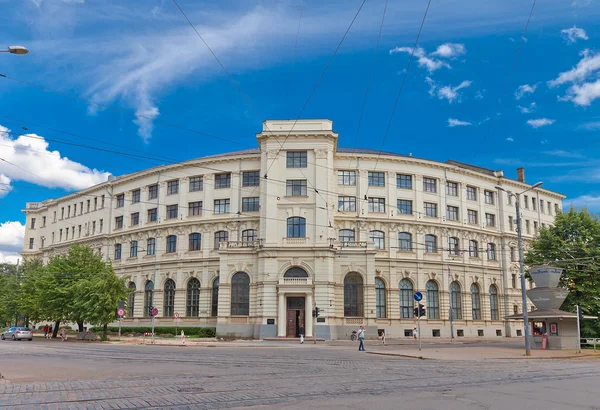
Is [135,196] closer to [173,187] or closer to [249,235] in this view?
[173,187]

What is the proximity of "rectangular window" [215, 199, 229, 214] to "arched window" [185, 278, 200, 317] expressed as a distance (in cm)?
805

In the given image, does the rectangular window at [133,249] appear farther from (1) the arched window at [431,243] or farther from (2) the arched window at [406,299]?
(1) the arched window at [431,243]

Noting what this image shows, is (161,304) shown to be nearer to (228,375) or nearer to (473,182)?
(473,182)

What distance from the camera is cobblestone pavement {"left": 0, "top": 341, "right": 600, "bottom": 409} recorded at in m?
11.9

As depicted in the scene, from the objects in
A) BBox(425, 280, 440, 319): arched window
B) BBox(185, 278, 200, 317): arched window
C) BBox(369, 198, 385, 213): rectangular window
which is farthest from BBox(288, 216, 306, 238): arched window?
BBox(425, 280, 440, 319): arched window

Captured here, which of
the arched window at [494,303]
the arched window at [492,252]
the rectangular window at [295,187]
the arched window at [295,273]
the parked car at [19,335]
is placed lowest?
the parked car at [19,335]

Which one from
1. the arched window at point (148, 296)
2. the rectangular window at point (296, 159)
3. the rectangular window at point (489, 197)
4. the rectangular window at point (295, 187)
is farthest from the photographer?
the rectangular window at point (489, 197)

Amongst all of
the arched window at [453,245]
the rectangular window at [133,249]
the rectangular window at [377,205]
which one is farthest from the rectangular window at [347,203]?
the rectangular window at [133,249]

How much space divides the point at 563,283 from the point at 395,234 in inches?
791

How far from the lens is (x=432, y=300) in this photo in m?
60.1

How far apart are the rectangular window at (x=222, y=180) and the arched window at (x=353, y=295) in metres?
17.3

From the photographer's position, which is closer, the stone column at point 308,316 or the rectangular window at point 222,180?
the stone column at point 308,316

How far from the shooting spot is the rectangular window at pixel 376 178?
6022cm

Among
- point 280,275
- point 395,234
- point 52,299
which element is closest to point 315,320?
point 280,275
